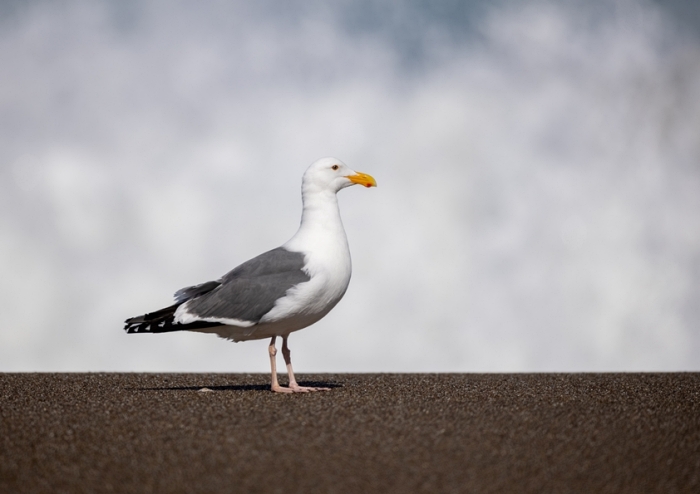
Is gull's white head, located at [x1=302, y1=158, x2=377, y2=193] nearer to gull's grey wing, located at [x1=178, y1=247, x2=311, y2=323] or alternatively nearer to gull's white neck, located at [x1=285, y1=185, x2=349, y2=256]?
gull's white neck, located at [x1=285, y1=185, x2=349, y2=256]

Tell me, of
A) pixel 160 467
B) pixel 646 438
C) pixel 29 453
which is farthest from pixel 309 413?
pixel 646 438

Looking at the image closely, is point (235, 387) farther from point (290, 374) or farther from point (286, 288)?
point (286, 288)

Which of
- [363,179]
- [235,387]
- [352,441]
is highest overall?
[363,179]

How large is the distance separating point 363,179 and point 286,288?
54.0 inches

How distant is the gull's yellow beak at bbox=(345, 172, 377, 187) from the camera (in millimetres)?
7453

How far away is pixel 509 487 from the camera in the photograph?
3.98 m

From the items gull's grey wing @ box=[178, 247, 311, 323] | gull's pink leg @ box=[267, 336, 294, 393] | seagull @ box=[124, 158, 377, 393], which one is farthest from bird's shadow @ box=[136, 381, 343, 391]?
gull's grey wing @ box=[178, 247, 311, 323]

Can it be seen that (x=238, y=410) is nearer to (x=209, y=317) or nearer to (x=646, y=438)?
(x=209, y=317)

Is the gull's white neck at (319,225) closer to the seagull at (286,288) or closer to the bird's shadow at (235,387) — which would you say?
the seagull at (286,288)

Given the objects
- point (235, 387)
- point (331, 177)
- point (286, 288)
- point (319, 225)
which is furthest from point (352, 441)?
point (331, 177)

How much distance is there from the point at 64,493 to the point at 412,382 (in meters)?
4.44

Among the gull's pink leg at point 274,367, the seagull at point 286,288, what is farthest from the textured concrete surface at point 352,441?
the seagull at point 286,288

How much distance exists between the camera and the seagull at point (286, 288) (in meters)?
6.80

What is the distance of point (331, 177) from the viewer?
24.3 feet
